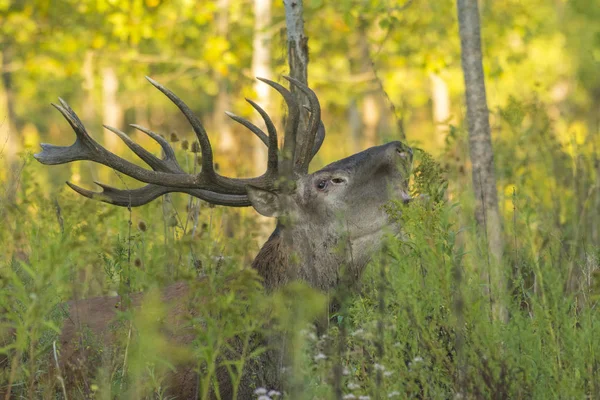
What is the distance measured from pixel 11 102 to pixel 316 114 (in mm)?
13841

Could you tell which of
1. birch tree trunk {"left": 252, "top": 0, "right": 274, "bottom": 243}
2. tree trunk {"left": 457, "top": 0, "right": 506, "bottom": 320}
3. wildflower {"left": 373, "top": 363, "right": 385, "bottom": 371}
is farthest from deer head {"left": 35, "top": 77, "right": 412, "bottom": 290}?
birch tree trunk {"left": 252, "top": 0, "right": 274, "bottom": 243}

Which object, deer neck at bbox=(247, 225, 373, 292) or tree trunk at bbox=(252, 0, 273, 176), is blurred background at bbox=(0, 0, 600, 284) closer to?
tree trunk at bbox=(252, 0, 273, 176)

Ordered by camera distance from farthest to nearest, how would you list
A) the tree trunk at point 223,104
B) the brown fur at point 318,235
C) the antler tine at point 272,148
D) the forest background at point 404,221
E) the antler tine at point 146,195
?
1. the tree trunk at point 223,104
2. the antler tine at point 146,195
3. the antler tine at point 272,148
4. the brown fur at point 318,235
5. the forest background at point 404,221

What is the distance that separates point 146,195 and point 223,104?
12551 mm

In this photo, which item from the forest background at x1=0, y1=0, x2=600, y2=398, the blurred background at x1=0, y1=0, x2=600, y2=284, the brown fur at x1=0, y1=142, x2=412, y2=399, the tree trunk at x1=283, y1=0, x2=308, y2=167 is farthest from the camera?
the blurred background at x1=0, y1=0, x2=600, y2=284

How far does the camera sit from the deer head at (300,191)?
17.5ft

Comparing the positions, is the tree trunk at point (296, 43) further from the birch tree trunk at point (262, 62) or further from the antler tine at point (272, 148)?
the birch tree trunk at point (262, 62)

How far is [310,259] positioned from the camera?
5.43 m

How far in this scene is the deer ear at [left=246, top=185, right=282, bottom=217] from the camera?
5496 millimetres

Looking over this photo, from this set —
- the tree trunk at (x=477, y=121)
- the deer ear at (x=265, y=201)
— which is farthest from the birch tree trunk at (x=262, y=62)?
the deer ear at (x=265, y=201)

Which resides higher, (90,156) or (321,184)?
(90,156)

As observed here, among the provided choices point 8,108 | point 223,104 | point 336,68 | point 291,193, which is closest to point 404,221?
point 291,193

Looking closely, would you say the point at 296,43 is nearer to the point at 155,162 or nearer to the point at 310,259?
the point at 155,162

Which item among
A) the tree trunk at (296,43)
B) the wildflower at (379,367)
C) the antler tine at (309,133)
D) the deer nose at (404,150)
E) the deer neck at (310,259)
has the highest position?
the tree trunk at (296,43)
